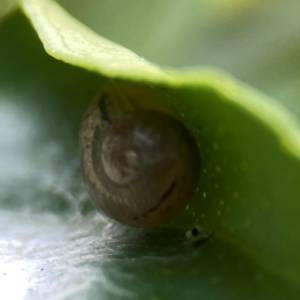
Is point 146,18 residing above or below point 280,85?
above

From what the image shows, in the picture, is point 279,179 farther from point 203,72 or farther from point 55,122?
point 55,122

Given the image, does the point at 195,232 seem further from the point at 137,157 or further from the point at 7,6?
the point at 7,6

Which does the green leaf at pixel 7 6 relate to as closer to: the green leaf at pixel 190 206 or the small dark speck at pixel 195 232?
the green leaf at pixel 190 206

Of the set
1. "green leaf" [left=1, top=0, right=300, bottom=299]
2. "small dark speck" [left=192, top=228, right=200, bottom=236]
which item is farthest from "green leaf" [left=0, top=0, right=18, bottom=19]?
"small dark speck" [left=192, top=228, right=200, bottom=236]

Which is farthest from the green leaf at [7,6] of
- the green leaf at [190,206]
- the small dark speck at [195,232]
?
the small dark speck at [195,232]

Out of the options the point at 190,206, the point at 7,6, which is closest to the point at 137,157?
the point at 190,206

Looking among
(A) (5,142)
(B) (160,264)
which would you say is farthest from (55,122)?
(B) (160,264)
